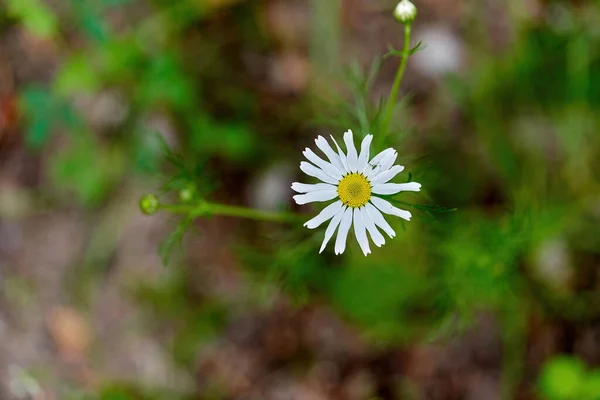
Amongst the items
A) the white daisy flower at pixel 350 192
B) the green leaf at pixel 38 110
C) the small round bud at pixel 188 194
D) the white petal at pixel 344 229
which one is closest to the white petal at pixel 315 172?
the white daisy flower at pixel 350 192

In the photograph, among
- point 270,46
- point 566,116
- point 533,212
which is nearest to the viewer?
point 533,212

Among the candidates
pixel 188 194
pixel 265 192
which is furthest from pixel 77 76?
pixel 188 194

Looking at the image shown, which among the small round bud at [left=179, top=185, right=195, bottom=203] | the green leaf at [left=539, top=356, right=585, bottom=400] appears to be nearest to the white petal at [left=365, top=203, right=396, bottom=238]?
the small round bud at [left=179, top=185, right=195, bottom=203]

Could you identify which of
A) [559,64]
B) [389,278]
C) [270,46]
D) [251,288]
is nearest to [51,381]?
[251,288]

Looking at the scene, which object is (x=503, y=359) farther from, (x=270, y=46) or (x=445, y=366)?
(x=270, y=46)

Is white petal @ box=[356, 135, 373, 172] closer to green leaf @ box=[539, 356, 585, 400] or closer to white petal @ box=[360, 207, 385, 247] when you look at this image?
white petal @ box=[360, 207, 385, 247]

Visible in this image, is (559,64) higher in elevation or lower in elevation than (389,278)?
higher
